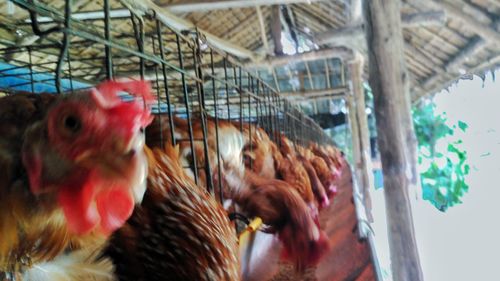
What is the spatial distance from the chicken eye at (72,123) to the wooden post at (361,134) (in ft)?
11.2

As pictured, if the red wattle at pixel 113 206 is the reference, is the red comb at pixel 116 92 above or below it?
above

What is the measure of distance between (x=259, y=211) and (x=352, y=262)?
40.9 inches

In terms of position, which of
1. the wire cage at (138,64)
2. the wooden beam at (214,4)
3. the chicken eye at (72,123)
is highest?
the wooden beam at (214,4)

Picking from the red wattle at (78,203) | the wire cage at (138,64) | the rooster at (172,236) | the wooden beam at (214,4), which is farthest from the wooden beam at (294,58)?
the red wattle at (78,203)

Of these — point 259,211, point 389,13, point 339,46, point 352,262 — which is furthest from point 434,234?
point 259,211

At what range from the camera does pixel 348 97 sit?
5.20 meters

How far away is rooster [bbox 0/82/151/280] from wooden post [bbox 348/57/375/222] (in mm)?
3338

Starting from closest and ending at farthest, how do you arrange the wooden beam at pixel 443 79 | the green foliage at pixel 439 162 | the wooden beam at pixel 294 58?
the wooden beam at pixel 443 79 < the wooden beam at pixel 294 58 < the green foliage at pixel 439 162

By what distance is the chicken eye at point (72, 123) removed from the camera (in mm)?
431

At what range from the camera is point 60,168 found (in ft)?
1.45

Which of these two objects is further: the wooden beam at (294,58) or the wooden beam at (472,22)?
the wooden beam at (294,58)

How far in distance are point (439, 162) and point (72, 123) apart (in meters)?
7.66

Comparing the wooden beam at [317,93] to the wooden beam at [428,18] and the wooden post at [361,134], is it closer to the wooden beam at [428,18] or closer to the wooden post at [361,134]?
the wooden post at [361,134]

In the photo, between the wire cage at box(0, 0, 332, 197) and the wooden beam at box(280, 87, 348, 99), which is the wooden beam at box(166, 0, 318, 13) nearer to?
the wire cage at box(0, 0, 332, 197)
